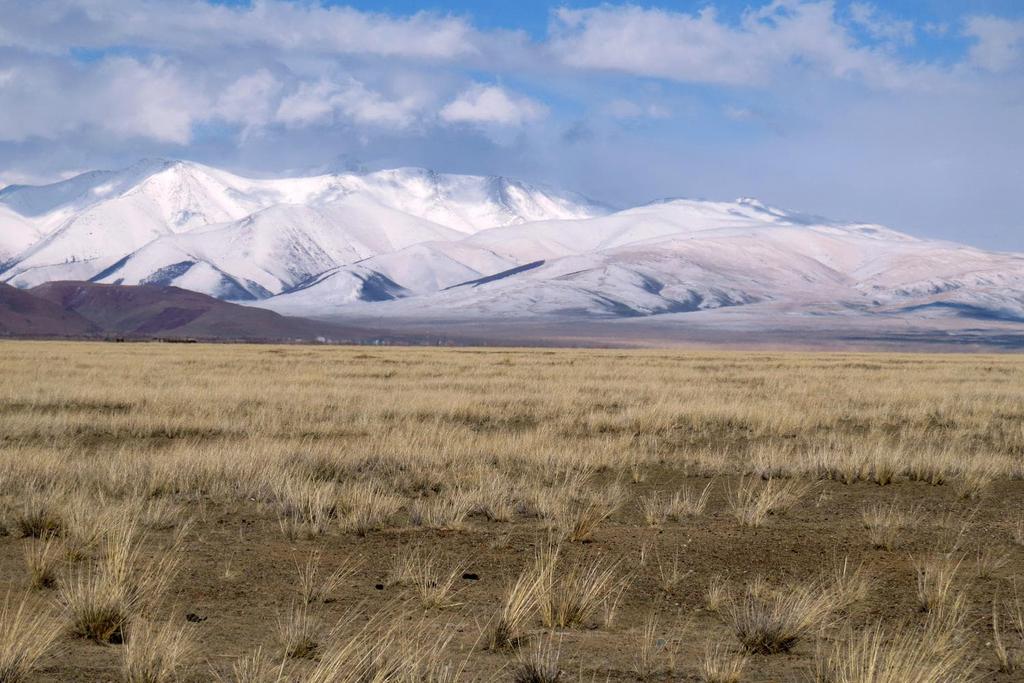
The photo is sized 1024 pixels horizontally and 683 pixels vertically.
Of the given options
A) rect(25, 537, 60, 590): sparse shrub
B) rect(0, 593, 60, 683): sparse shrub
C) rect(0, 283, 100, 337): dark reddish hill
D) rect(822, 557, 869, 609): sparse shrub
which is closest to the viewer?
rect(0, 593, 60, 683): sparse shrub

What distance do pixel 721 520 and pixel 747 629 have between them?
409 cm

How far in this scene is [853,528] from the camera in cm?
1072

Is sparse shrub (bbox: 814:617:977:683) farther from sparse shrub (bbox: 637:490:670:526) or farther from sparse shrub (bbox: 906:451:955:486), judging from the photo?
sparse shrub (bbox: 906:451:955:486)

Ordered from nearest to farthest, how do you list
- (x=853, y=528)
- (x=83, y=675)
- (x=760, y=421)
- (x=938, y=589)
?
(x=83, y=675), (x=938, y=589), (x=853, y=528), (x=760, y=421)

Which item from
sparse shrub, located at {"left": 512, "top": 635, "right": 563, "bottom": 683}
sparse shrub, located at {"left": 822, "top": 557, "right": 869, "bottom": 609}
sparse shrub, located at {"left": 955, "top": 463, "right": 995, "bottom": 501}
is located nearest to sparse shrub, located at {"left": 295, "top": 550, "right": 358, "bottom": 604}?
sparse shrub, located at {"left": 512, "top": 635, "right": 563, "bottom": 683}

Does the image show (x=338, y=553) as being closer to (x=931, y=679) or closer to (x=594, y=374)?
(x=931, y=679)

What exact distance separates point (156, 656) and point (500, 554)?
3711 mm

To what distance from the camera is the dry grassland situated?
6.51 metres

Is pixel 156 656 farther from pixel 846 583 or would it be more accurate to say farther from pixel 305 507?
pixel 846 583

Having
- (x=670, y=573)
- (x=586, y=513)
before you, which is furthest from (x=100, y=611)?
(x=586, y=513)

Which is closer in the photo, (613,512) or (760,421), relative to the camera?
(613,512)

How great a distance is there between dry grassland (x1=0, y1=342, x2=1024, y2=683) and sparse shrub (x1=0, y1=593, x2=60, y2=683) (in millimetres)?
22

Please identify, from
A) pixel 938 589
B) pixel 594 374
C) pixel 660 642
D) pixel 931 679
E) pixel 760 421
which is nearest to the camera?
pixel 931 679

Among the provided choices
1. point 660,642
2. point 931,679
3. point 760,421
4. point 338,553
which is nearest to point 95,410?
point 760,421
